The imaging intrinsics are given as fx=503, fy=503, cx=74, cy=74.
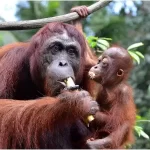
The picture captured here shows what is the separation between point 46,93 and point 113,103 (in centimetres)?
49

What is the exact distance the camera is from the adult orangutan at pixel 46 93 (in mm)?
3215

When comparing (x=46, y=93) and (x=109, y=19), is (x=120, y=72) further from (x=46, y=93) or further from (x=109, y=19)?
(x=109, y=19)

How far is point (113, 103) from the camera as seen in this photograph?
367 cm

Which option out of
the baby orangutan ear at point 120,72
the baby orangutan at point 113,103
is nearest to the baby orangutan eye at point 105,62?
the baby orangutan at point 113,103

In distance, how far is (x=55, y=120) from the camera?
128 inches

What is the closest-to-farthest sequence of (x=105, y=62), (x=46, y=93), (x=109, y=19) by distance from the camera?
(x=46, y=93) < (x=105, y=62) < (x=109, y=19)

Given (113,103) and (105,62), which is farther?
(105,62)

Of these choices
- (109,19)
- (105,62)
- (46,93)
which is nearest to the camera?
(46,93)

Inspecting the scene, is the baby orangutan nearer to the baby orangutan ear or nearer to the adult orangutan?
the baby orangutan ear

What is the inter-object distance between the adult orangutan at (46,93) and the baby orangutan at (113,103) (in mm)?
177

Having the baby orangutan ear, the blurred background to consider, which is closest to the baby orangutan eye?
the baby orangutan ear

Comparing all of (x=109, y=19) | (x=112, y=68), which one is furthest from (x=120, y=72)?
(x=109, y=19)

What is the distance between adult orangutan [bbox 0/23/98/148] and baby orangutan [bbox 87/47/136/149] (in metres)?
0.18

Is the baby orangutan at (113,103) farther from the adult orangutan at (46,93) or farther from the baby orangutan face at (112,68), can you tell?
the adult orangutan at (46,93)
